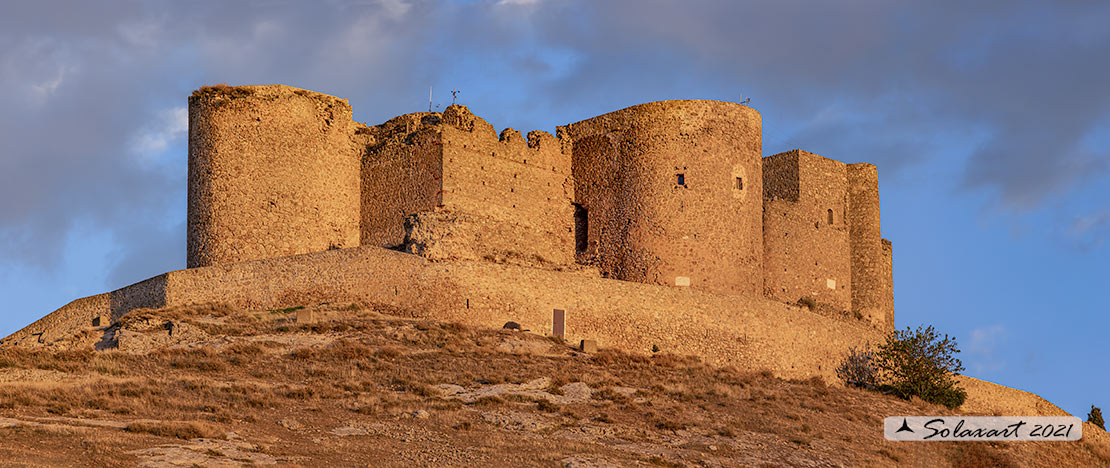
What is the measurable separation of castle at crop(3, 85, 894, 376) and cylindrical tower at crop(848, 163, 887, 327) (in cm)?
300

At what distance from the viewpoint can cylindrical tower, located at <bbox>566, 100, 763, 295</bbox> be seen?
3919cm

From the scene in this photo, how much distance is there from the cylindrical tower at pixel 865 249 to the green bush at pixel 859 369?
4177 mm

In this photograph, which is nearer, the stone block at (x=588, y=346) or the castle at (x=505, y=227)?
the stone block at (x=588, y=346)

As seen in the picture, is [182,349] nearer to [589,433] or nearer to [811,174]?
[589,433]

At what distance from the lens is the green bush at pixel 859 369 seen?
132 feet

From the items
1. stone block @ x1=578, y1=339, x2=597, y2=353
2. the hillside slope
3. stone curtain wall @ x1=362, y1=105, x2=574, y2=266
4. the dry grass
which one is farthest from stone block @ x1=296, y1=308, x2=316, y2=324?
the dry grass

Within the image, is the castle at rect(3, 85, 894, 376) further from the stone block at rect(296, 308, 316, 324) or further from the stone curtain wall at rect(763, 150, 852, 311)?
the stone block at rect(296, 308, 316, 324)

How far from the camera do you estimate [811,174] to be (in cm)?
4472

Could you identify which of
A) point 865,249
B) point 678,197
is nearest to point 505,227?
point 678,197

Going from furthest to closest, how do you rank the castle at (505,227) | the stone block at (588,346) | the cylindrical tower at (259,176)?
the cylindrical tower at (259,176) → the castle at (505,227) → the stone block at (588,346)

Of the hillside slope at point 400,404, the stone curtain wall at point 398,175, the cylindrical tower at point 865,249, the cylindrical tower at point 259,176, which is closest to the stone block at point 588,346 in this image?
the hillside slope at point 400,404

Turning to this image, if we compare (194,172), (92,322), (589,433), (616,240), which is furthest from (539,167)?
(589,433)

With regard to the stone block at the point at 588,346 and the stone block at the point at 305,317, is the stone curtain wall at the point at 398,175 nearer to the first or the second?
the stone block at the point at 305,317

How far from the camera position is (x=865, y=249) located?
45.9 m
